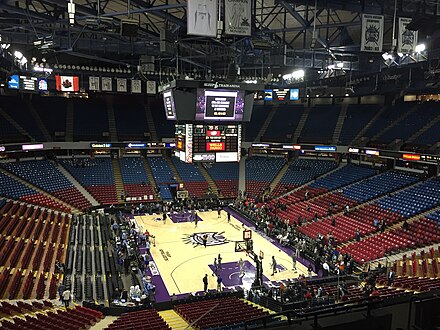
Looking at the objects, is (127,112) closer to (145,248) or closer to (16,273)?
(145,248)

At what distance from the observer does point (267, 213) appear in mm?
31547

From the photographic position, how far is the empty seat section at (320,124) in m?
41.3

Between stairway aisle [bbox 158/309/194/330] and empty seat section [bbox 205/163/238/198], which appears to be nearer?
stairway aisle [bbox 158/309/194/330]

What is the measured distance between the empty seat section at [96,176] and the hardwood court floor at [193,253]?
5.20 m

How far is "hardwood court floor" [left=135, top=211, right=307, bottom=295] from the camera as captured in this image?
20.1 meters

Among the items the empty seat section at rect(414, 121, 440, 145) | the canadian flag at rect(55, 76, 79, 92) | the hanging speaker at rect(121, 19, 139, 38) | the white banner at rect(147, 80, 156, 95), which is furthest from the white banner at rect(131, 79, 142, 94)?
the empty seat section at rect(414, 121, 440, 145)

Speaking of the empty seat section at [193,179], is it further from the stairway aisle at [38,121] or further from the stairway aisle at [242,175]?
the stairway aisle at [38,121]

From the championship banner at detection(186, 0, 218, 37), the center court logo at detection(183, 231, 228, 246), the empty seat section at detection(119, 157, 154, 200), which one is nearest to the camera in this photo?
the championship banner at detection(186, 0, 218, 37)

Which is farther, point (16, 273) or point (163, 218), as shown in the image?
point (163, 218)

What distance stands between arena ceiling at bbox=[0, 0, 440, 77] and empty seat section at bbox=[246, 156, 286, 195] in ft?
42.0

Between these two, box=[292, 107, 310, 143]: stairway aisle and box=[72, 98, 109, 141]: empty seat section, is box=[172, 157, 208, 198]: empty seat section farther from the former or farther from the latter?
box=[292, 107, 310, 143]: stairway aisle

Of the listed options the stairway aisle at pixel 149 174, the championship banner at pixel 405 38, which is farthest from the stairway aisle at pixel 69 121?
the championship banner at pixel 405 38

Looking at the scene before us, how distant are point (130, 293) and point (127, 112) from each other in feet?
106

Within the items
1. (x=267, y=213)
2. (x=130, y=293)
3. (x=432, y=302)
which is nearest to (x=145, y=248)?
(x=130, y=293)
